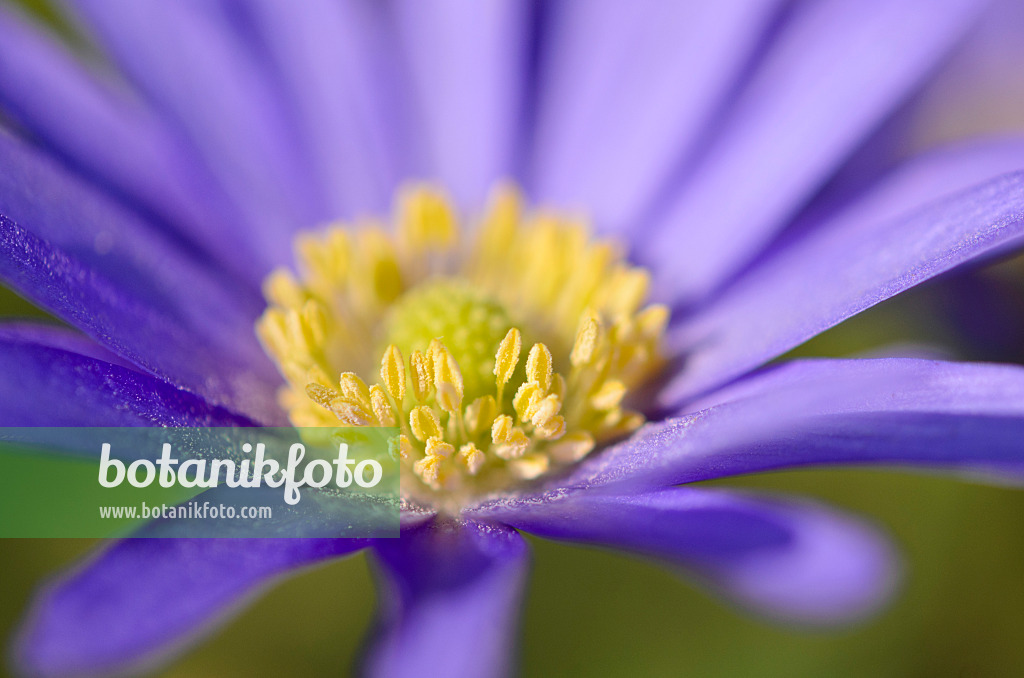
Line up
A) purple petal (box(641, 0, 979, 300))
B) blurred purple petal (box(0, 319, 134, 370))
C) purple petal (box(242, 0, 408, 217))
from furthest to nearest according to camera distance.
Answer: purple petal (box(242, 0, 408, 217)) < purple petal (box(641, 0, 979, 300)) < blurred purple petal (box(0, 319, 134, 370))

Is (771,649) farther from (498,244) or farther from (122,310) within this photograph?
(122,310)

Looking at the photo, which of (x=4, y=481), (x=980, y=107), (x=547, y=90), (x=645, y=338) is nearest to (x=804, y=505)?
(x=645, y=338)

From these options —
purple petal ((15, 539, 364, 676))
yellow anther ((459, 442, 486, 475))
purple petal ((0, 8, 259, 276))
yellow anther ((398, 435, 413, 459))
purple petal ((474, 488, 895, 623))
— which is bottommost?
purple petal ((474, 488, 895, 623))

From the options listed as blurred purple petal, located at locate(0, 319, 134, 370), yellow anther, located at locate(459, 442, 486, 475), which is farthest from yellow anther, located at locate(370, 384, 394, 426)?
blurred purple petal, located at locate(0, 319, 134, 370)

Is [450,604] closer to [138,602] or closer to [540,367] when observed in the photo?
[138,602]

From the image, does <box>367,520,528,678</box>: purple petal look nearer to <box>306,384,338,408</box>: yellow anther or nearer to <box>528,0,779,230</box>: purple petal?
<box>306,384,338,408</box>: yellow anther

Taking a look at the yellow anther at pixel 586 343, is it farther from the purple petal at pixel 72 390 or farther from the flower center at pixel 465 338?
the purple petal at pixel 72 390
